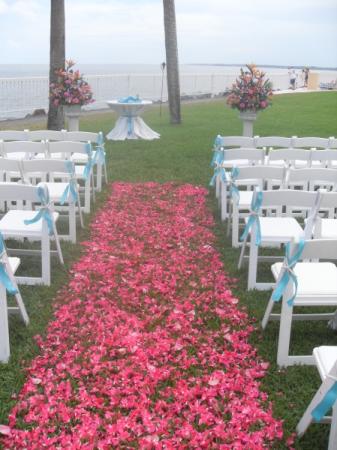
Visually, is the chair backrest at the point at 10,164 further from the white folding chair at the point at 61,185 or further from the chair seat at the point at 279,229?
the chair seat at the point at 279,229

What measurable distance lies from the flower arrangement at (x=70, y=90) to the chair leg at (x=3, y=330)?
8.04m

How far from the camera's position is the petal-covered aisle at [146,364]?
8.91ft

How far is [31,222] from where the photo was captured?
4.14 m

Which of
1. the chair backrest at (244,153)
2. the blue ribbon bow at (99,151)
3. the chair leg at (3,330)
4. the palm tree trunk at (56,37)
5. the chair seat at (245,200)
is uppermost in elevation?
the palm tree trunk at (56,37)

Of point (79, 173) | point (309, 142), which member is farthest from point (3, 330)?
point (309, 142)

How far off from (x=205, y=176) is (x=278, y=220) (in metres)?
4.44

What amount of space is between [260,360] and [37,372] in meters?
1.45

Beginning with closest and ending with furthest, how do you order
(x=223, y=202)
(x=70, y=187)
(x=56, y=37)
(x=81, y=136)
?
(x=70, y=187)
(x=223, y=202)
(x=81, y=136)
(x=56, y=37)

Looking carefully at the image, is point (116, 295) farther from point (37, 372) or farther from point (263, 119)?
point (263, 119)

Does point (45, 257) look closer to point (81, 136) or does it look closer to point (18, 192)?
point (18, 192)

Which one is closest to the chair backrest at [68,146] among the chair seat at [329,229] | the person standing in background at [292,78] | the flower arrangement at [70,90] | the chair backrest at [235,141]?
the chair backrest at [235,141]

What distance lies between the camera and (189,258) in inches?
206

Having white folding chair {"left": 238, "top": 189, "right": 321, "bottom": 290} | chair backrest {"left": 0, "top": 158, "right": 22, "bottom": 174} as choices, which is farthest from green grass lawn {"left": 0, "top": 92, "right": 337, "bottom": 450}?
chair backrest {"left": 0, "top": 158, "right": 22, "bottom": 174}

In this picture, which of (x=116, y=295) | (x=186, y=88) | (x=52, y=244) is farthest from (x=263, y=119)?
(x=116, y=295)
